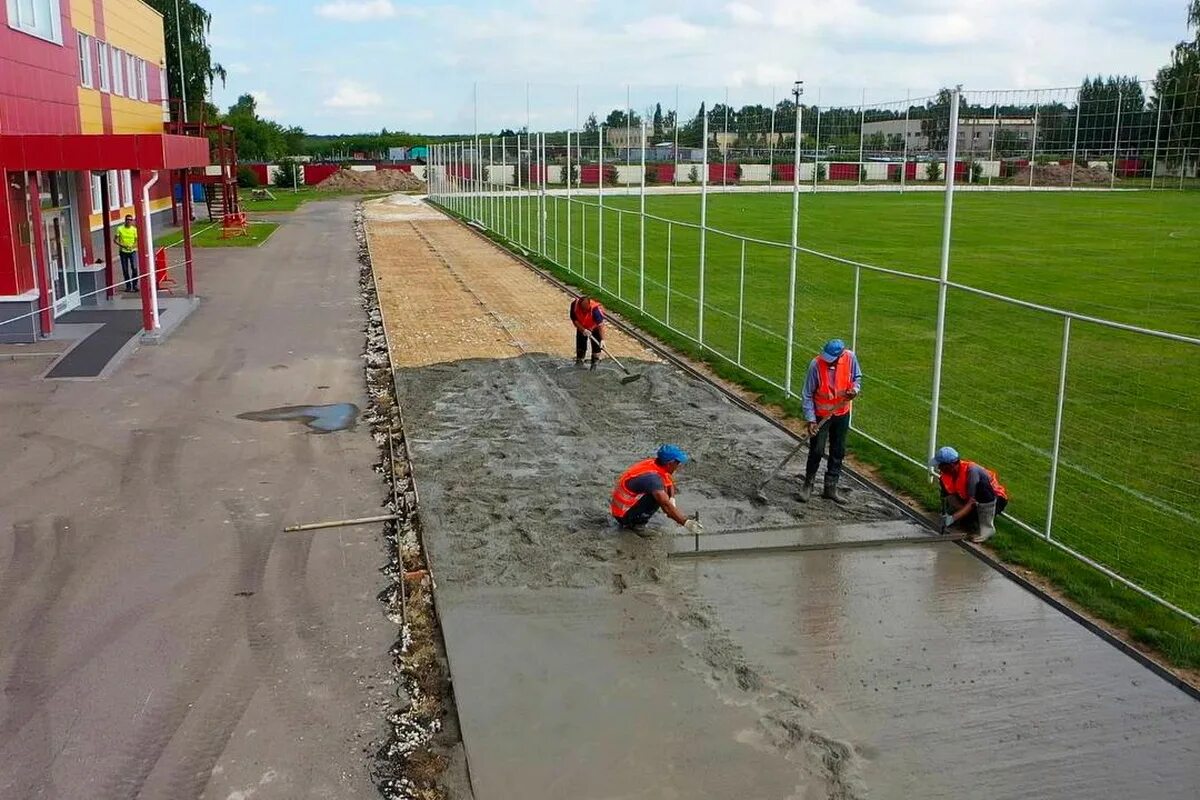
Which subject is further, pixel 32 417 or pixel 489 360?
pixel 489 360

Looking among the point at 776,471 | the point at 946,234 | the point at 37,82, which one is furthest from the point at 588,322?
the point at 37,82

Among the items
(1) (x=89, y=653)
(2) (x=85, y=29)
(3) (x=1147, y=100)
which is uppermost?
(2) (x=85, y=29)

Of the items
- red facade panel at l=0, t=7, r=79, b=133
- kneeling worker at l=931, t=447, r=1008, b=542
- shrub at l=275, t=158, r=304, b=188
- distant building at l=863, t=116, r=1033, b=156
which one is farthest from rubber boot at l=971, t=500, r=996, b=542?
shrub at l=275, t=158, r=304, b=188

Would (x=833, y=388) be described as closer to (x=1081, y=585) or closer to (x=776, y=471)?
(x=776, y=471)

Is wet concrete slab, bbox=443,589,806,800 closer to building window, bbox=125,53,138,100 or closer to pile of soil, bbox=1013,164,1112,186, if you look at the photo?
pile of soil, bbox=1013,164,1112,186

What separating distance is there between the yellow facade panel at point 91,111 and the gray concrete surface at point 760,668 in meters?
23.6

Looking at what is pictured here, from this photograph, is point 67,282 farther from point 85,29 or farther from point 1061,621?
point 1061,621

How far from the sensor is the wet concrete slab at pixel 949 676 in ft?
21.8

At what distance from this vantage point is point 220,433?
1459 cm

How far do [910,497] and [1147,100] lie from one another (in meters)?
7.98

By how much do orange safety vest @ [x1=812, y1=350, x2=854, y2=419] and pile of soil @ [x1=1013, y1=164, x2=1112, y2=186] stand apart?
10.8 m

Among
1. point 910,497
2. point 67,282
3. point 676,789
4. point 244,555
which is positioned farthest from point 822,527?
point 67,282

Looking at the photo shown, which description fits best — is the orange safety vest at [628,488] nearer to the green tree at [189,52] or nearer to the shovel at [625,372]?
the shovel at [625,372]

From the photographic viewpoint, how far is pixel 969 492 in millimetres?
10406
